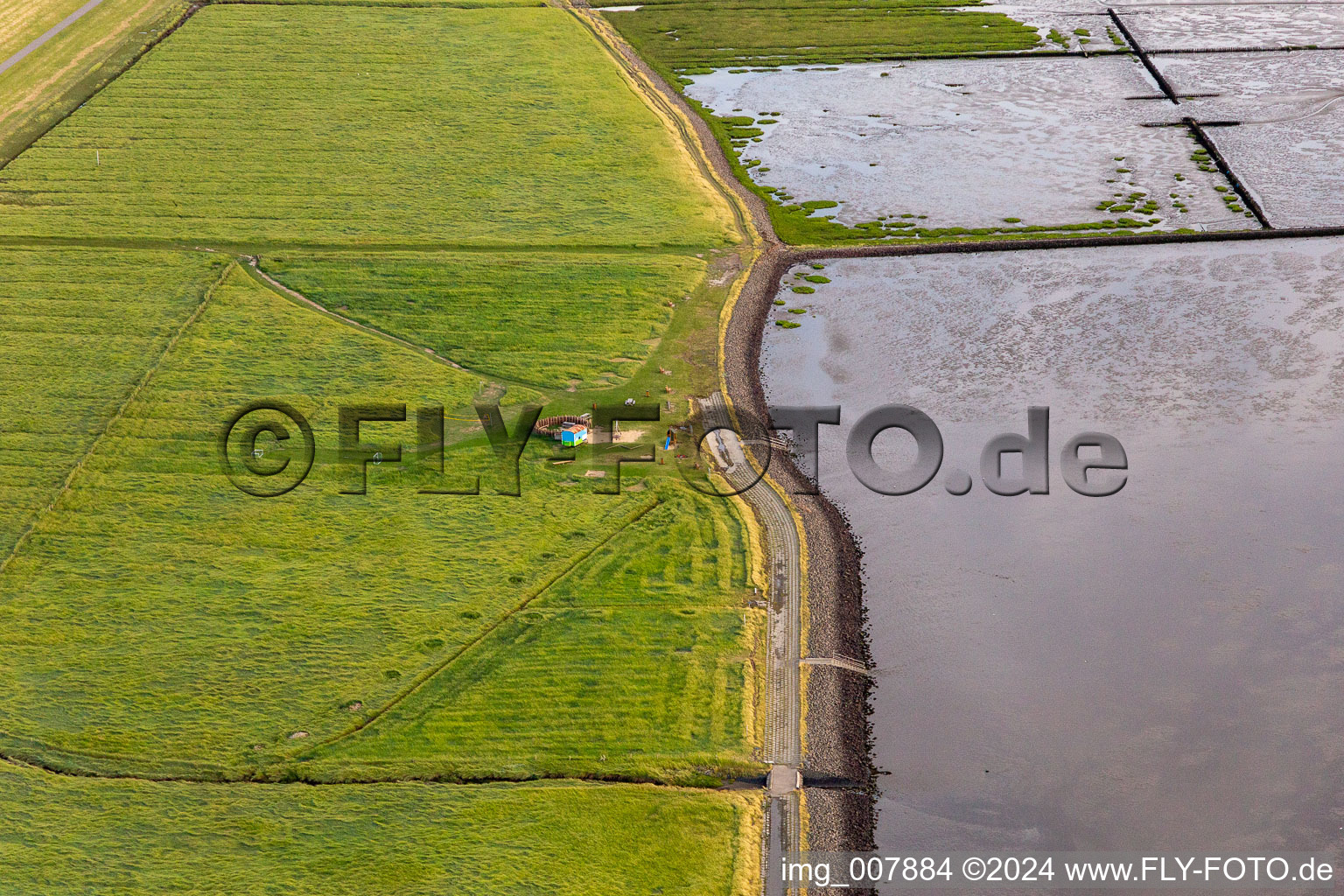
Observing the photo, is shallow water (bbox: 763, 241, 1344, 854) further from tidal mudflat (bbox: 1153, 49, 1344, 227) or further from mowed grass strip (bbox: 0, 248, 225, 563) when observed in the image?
mowed grass strip (bbox: 0, 248, 225, 563)

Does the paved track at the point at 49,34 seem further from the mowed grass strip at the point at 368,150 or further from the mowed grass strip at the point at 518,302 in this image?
the mowed grass strip at the point at 518,302

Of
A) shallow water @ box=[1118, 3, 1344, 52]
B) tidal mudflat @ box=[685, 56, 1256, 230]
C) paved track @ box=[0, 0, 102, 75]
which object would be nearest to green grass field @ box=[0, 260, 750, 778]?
tidal mudflat @ box=[685, 56, 1256, 230]

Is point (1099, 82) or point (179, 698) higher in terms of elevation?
point (1099, 82)

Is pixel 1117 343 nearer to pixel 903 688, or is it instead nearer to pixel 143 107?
pixel 903 688

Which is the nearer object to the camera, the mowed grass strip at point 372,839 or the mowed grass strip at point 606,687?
the mowed grass strip at point 372,839

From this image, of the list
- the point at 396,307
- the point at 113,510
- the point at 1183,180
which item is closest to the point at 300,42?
the point at 396,307

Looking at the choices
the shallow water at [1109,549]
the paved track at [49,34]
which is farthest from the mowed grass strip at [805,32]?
the paved track at [49,34]
